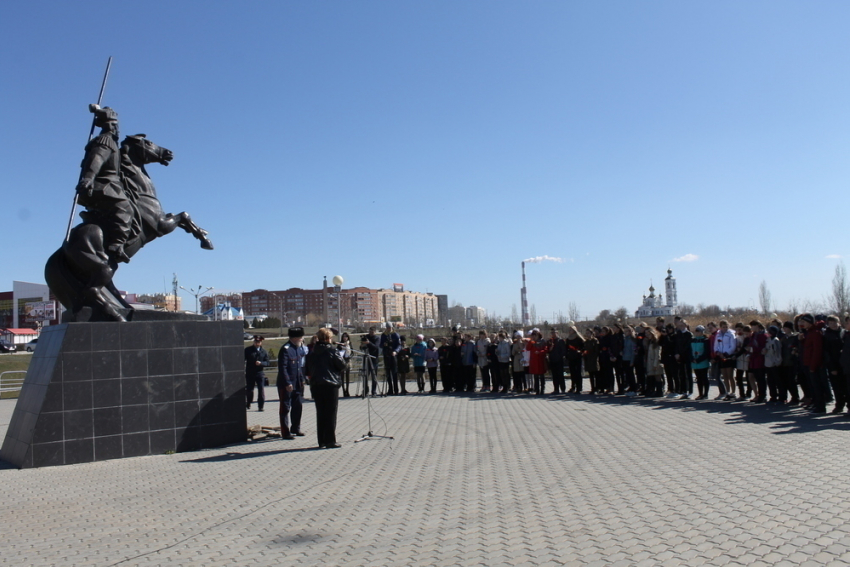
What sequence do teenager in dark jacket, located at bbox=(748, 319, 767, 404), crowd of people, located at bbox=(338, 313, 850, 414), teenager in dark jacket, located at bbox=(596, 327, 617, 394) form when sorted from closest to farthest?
crowd of people, located at bbox=(338, 313, 850, 414), teenager in dark jacket, located at bbox=(748, 319, 767, 404), teenager in dark jacket, located at bbox=(596, 327, 617, 394)

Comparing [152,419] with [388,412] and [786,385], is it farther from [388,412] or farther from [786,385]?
[786,385]

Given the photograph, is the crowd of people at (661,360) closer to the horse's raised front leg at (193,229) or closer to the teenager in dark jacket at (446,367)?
the teenager in dark jacket at (446,367)

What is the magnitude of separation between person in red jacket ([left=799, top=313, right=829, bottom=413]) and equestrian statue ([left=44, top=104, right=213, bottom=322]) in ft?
35.2

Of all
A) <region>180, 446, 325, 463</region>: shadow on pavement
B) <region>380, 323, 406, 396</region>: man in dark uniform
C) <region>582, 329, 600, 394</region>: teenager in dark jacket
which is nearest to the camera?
<region>180, 446, 325, 463</region>: shadow on pavement

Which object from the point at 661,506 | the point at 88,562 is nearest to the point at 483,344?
the point at 661,506

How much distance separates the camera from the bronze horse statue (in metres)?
9.33

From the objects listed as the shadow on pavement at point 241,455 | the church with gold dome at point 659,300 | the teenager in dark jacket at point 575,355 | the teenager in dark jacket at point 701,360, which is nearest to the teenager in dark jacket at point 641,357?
the teenager in dark jacket at point 701,360

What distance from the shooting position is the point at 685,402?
13414mm

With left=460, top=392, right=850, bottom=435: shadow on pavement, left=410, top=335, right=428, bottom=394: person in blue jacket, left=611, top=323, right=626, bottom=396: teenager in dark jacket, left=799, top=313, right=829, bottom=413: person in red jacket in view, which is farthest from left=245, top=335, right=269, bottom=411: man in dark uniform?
left=799, top=313, right=829, bottom=413: person in red jacket

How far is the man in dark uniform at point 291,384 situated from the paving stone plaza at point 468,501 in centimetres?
50

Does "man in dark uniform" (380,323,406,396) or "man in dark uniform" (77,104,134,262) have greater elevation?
"man in dark uniform" (77,104,134,262)

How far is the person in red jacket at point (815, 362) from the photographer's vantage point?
1084 cm

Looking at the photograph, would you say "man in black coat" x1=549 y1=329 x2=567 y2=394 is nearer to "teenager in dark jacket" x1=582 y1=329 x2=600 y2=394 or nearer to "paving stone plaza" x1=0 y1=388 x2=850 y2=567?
"teenager in dark jacket" x1=582 y1=329 x2=600 y2=394

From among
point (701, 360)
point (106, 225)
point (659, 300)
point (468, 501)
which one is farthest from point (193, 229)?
point (659, 300)
